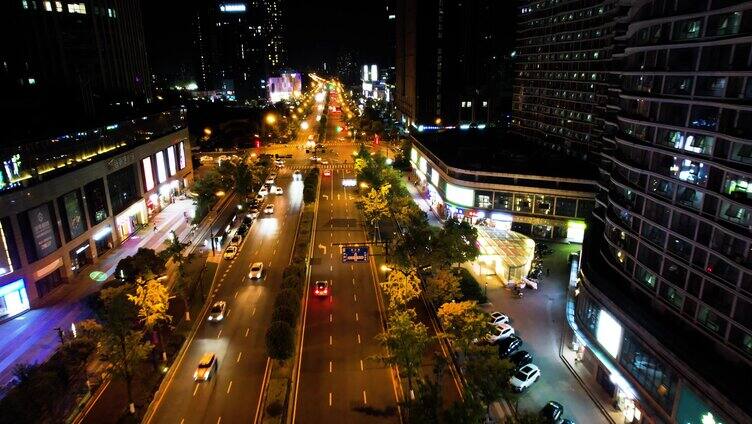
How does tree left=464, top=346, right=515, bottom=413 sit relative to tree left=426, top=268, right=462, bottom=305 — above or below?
above

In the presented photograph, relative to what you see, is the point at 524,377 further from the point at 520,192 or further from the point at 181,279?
the point at 520,192

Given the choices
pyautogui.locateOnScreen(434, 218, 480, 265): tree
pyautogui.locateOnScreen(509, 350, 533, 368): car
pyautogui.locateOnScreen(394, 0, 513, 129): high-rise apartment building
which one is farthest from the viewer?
pyautogui.locateOnScreen(394, 0, 513, 129): high-rise apartment building

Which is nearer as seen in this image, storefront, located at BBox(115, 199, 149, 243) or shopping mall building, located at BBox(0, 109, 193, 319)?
shopping mall building, located at BBox(0, 109, 193, 319)

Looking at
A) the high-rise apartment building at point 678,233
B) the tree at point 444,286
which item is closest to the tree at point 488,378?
the high-rise apartment building at point 678,233

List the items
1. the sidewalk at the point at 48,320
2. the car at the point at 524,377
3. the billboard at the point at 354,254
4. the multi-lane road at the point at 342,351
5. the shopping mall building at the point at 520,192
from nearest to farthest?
the multi-lane road at the point at 342,351
the car at the point at 524,377
the sidewalk at the point at 48,320
the billboard at the point at 354,254
the shopping mall building at the point at 520,192

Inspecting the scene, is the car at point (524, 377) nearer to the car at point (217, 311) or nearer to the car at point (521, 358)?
the car at point (521, 358)

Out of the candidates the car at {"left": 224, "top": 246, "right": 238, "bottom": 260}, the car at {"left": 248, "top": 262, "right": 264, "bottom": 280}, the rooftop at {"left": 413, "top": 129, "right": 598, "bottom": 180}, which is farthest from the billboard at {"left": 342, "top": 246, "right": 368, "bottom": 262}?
the rooftop at {"left": 413, "top": 129, "right": 598, "bottom": 180}

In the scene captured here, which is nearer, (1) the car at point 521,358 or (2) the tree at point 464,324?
(2) the tree at point 464,324


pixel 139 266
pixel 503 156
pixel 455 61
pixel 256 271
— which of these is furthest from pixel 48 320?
pixel 455 61

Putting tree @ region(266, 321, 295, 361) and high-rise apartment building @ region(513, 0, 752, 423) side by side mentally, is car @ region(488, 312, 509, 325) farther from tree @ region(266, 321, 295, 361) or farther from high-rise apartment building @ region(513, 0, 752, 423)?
tree @ region(266, 321, 295, 361)
